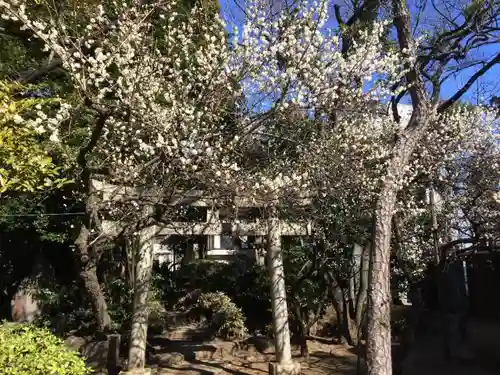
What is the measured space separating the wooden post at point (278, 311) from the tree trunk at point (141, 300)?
1832 mm

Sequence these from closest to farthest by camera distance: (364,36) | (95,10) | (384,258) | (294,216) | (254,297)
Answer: (384,258) < (95,10) < (364,36) < (294,216) < (254,297)

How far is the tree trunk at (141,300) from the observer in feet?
24.2

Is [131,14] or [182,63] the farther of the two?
[182,63]

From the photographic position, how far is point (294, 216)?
7688mm

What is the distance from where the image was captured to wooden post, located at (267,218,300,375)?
301 inches

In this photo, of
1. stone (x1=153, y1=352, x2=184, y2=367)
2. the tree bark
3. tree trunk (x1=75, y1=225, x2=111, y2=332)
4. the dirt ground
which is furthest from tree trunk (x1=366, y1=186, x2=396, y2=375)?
stone (x1=153, y1=352, x2=184, y2=367)

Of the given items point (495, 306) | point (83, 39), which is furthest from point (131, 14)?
point (495, 306)

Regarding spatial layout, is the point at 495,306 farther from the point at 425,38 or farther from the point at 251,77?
the point at 251,77

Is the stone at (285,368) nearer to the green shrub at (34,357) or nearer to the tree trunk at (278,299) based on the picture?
the tree trunk at (278,299)

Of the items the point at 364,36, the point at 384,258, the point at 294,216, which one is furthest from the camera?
the point at 294,216

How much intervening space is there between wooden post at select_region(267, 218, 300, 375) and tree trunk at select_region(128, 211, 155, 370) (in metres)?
1.83

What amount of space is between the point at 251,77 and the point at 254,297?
680 centimetres

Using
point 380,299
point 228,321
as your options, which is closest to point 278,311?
point 380,299

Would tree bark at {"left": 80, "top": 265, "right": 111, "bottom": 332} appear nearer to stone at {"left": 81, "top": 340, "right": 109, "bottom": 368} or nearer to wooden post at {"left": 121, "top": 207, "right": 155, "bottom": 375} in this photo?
wooden post at {"left": 121, "top": 207, "right": 155, "bottom": 375}
